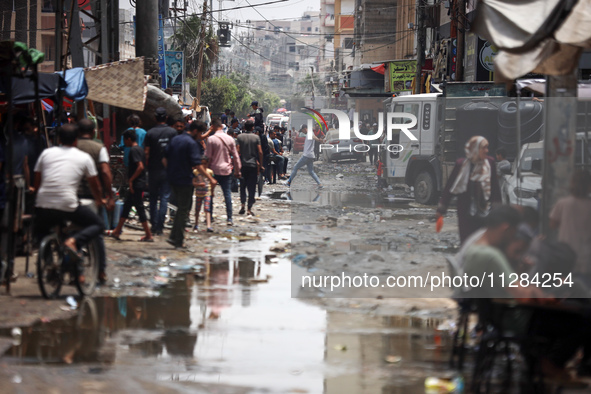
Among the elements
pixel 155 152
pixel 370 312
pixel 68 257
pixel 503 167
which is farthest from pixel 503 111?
pixel 68 257

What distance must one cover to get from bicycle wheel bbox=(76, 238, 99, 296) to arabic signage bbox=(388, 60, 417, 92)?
3262 cm

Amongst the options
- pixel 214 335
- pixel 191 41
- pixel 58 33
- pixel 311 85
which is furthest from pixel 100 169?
pixel 311 85

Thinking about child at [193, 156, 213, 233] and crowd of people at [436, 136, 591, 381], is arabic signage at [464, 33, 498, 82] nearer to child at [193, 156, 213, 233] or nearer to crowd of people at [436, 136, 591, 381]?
child at [193, 156, 213, 233]

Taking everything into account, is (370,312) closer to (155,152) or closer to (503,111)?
(155,152)

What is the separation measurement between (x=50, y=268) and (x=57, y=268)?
71 millimetres

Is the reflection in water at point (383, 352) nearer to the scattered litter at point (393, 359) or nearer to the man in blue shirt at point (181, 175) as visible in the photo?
the scattered litter at point (393, 359)

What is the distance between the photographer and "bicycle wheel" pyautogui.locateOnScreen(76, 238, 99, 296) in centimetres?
788

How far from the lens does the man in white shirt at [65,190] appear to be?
7703 millimetres

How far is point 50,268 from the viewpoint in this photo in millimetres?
7621

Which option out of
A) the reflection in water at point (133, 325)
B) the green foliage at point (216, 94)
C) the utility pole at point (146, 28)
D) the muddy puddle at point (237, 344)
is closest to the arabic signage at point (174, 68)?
the utility pole at point (146, 28)

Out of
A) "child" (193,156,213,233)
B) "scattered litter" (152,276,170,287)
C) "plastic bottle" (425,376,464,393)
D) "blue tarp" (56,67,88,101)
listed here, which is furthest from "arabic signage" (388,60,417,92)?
"plastic bottle" (425,376,464,393)

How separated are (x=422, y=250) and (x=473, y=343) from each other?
4991mm

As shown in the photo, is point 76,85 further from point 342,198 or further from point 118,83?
point 342,198

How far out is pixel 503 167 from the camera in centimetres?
1238
